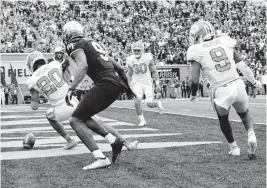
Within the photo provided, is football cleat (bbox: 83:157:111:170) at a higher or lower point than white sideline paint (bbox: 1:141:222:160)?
higher

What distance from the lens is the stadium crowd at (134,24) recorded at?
1179 inches

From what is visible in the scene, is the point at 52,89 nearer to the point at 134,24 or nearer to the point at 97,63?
the point at 97,63

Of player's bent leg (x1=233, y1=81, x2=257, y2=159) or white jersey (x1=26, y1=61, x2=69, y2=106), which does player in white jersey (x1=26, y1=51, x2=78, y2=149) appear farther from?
player's bent leg (x1=233, y1=81, x2=257, y2=159)

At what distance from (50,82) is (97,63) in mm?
1807

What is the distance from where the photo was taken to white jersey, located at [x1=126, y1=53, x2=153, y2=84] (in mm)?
11648

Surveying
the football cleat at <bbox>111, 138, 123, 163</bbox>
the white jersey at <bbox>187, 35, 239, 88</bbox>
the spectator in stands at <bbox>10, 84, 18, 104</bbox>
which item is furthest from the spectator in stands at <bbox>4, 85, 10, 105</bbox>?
the white jersey at <bbox>187, 35, 239, 88</bbox>

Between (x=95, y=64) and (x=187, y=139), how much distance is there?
8.64ft

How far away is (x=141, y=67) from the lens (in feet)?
38.6

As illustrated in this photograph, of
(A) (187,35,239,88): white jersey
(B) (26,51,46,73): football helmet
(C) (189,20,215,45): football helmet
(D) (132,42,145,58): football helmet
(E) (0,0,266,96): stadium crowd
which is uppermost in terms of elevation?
(C) (189,20,215,45): football helmet

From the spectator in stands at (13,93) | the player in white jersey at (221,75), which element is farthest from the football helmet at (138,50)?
the spectator in stands at (13,93)

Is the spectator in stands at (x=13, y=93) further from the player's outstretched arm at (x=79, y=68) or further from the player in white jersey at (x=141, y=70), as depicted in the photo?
the player's outstretched arm at (x=79, y=68)

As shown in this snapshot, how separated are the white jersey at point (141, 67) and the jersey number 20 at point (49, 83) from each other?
4.26 m

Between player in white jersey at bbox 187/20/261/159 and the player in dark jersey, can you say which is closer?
the player in dark jersey

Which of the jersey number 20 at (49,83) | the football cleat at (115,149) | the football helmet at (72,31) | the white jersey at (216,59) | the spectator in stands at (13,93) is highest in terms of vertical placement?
the football helmet at (72,31)
